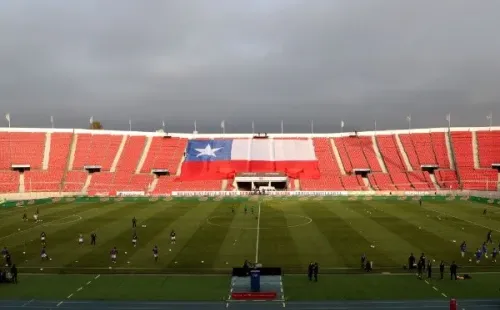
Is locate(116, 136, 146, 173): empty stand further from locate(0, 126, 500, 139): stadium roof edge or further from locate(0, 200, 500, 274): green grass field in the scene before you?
locate(0, 200, 500, 274): green grass field

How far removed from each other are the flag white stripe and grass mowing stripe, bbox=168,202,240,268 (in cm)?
5655

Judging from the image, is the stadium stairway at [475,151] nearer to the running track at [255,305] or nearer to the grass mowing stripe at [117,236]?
the grass mowing stripe at [117,236]

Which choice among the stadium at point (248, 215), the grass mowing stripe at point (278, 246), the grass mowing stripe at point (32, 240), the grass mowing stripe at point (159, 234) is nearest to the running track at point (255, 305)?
the stadium at point (248, 215)

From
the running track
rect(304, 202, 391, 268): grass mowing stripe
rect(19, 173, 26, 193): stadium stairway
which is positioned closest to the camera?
the running track

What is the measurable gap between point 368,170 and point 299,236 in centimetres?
6162

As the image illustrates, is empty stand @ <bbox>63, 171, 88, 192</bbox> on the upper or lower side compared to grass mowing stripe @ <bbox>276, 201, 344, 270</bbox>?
upper

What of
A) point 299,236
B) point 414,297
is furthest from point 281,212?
point 414,297

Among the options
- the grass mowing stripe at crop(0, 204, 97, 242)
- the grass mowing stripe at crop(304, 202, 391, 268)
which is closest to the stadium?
the grass mowing stripe at crop(0, 204, 97, 242)

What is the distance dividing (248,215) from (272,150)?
5401 centimetres

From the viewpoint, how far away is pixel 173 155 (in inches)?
4225

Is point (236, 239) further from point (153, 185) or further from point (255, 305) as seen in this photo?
point (153, 185)

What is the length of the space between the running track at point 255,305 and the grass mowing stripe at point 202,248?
8.28m

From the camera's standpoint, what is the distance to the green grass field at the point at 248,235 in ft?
109

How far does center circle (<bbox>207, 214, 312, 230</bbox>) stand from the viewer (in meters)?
49.5
